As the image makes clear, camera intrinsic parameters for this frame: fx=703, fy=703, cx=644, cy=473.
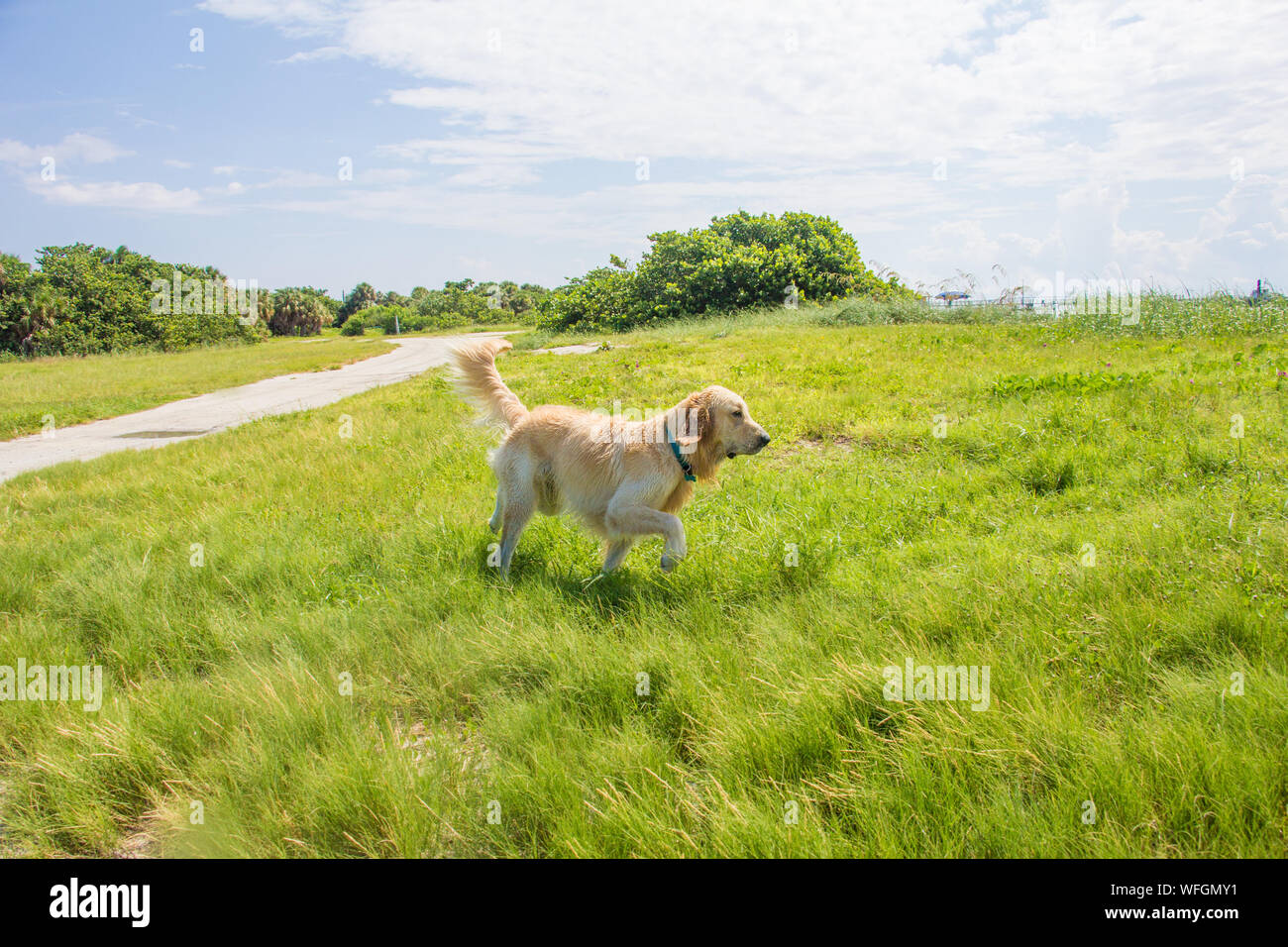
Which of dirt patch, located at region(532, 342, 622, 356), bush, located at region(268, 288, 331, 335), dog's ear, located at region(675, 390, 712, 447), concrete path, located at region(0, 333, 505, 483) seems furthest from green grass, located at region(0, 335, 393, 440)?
bush, located at region(268, 288, 331, 335)

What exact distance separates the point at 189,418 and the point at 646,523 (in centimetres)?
1576

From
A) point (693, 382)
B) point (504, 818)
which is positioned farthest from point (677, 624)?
point (693, 382)

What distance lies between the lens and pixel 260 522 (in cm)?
689

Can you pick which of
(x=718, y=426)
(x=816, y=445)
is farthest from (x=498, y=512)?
(x=816, y=445)

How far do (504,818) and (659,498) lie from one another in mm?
2755

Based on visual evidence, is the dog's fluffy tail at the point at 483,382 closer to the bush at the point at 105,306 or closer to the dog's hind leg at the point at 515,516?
the dog's hind leg at the point at 515,516

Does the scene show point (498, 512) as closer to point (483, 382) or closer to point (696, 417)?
point (483, 382)

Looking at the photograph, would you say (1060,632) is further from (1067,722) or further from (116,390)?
(116,390)

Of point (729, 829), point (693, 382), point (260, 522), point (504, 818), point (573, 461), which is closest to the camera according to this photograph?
point (729, 829)

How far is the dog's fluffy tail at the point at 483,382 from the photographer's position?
21.2ft

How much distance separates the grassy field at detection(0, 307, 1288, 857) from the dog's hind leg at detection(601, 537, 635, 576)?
0.12 meters

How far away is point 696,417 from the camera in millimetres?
5285

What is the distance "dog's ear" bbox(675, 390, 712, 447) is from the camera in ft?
17.3

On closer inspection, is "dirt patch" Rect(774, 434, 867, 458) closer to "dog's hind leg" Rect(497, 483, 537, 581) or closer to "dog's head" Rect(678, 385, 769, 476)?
"dog's head" Rect(678, 385, 769, 476)
